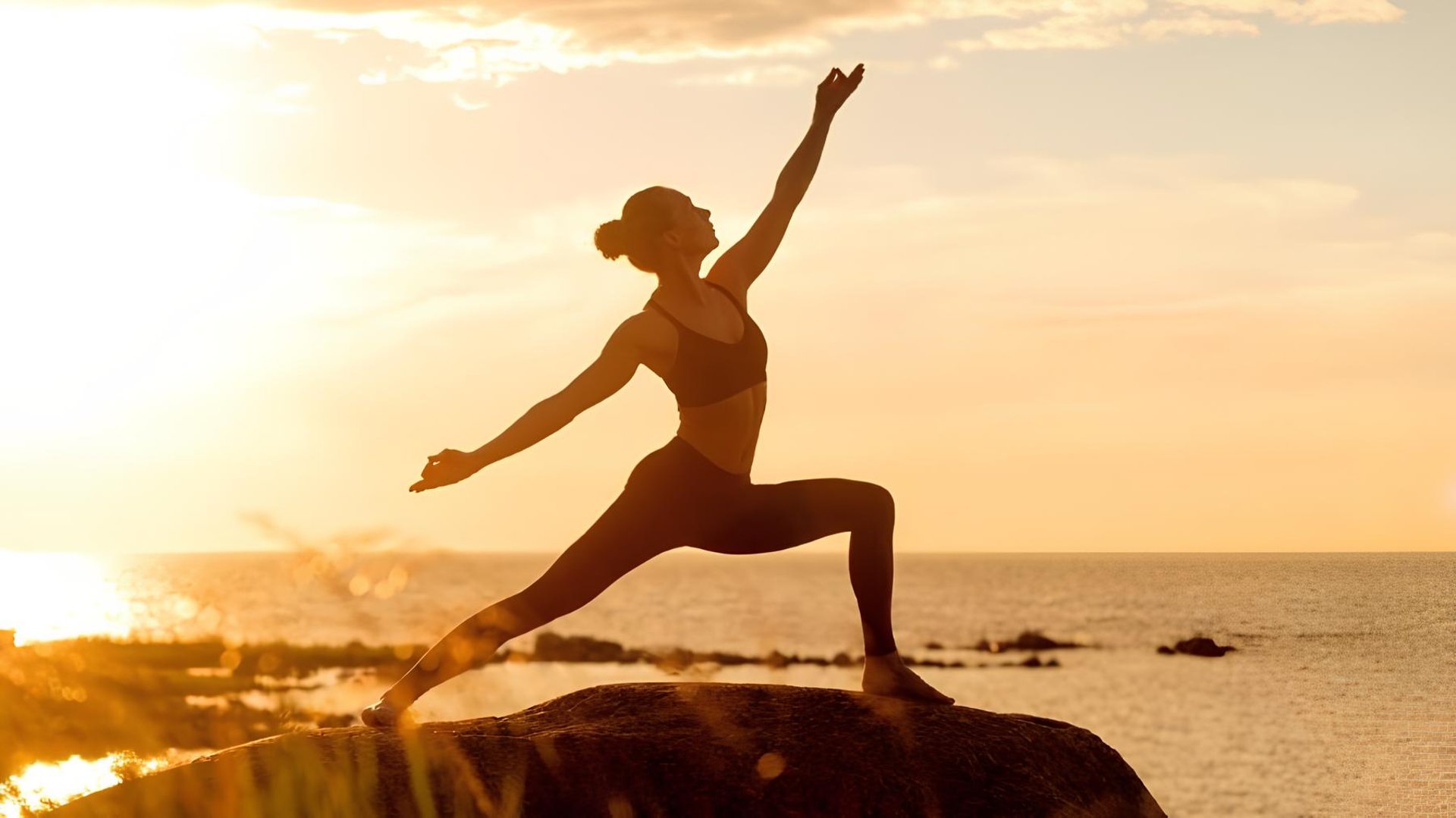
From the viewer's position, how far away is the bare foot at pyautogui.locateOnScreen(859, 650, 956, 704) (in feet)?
23.5

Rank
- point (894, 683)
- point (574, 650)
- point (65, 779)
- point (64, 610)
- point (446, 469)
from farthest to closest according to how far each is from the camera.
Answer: point (64, 610), point (574, 650), point (65, 779), point (894, 683), point (446, 469)

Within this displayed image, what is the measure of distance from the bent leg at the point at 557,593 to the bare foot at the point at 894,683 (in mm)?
1235

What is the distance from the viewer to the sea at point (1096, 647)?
30.8 metres

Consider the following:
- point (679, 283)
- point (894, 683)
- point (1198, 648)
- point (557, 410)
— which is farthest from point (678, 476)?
point (1198, 648)

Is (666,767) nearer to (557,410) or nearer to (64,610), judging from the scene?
(557,410)

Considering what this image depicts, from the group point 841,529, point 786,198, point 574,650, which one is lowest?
point 574,650

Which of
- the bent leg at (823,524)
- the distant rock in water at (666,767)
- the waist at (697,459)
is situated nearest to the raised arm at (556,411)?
the waist at (697,459)

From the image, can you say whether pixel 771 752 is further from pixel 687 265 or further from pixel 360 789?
pixel 687 265

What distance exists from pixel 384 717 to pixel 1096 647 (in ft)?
214

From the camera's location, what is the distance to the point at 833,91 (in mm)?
7930

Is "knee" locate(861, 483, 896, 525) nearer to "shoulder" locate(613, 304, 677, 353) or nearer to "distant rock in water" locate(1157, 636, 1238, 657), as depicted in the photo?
"shoulder" locate(613, 304, 677, 353)

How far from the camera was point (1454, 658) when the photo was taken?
69.1m

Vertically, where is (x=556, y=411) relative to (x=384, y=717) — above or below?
above

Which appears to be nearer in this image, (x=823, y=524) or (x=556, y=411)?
(x=556, y=411)
